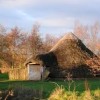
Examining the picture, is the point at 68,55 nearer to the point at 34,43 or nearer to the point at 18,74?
the point at 18,74

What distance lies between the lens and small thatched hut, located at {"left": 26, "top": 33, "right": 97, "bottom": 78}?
46.0 meters

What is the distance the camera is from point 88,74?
46125mm

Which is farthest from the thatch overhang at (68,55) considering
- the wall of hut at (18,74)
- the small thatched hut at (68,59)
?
the wall of hut at (18,74)

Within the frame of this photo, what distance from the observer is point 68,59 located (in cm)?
4772

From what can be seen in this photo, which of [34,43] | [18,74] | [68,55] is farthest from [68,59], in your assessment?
[34,43]

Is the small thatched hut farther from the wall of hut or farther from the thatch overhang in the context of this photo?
the wall of hut

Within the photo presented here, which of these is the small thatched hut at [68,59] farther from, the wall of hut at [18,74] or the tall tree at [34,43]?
the tall tree at [34,43]

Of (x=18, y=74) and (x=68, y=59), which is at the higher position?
(x=68, y=59)

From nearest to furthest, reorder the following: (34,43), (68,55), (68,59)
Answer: (68,59) → (68,55) → (34,43)

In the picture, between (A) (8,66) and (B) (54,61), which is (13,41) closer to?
(A) (8,66)

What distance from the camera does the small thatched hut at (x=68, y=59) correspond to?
46031 mm

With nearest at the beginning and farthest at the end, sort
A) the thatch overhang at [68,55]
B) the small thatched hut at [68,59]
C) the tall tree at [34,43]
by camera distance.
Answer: the small thatched hut at [68,59]
the thatch overhang at [68,55]
the tall tree at [34,43]

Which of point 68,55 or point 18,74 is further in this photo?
point 18,74

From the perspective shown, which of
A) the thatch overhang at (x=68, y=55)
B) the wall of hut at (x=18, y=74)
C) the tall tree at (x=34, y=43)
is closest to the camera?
the thatch overhang at (x=68, y=55)
